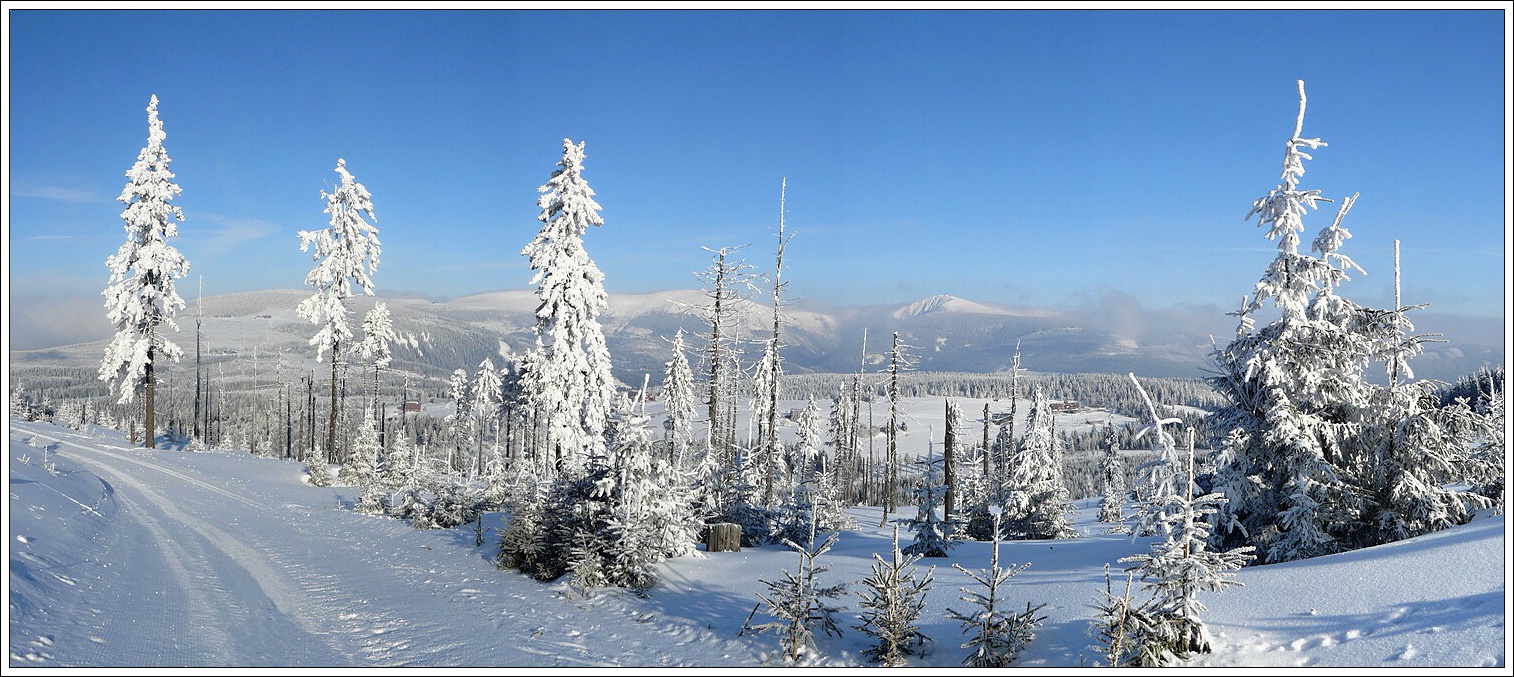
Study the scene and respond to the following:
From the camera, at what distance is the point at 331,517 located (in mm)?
23688

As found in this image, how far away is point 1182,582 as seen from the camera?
299 inches

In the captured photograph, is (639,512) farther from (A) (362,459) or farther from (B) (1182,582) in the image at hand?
(A) (362,459)

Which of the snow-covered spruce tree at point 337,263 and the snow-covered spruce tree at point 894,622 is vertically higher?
the snow-covered spruce tree at point 337,263

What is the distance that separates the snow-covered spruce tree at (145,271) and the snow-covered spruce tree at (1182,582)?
36975mm

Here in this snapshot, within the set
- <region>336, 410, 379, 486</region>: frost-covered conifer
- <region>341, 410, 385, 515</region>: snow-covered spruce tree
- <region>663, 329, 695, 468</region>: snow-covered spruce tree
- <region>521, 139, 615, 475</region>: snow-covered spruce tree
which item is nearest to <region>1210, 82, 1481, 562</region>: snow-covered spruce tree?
<region>521, 139, 615, 475</region>: snow-covered spruce tree

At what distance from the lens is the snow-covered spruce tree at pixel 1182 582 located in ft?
24.6

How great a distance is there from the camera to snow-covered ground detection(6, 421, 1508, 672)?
305 inches

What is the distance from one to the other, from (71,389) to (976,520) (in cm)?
25517

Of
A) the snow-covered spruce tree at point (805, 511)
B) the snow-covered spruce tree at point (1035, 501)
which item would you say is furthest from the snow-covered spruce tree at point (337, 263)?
the snow-covered spruce tree at point (1035, 501)

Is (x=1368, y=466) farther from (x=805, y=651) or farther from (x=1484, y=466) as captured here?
(x=805, y=651)

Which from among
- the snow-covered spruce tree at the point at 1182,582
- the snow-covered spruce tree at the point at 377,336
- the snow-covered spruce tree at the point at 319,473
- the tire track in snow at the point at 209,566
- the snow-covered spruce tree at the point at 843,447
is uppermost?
the snow-covered spruce tree at the point at 377,336

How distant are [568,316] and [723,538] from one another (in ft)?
33.1

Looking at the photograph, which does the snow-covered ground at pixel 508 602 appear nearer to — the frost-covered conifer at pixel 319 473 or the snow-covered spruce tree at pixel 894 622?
the snow-covered spruce tree at pixel 894 622

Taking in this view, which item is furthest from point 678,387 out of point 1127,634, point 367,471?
point 1127,634
